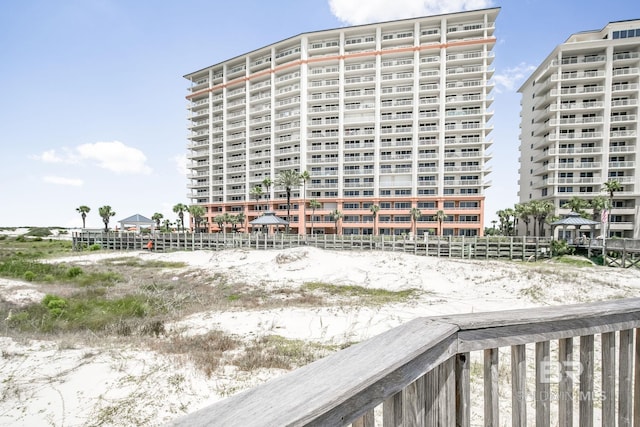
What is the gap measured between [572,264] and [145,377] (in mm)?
29858

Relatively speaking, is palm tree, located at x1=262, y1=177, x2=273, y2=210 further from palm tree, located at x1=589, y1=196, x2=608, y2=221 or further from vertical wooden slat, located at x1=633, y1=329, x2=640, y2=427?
vertical wooden slat, located at x1=633, y1=329, x2=640, y2=427

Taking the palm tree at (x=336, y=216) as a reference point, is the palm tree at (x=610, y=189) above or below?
above

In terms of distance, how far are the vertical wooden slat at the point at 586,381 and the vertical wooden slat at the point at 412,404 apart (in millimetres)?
1103

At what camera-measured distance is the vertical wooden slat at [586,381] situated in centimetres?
168

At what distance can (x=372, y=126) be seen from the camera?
53.4 m

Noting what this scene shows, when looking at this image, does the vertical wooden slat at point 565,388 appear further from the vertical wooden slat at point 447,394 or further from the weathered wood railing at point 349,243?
the weathered wood railing at point 349,243

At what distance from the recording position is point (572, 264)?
24.4 metres

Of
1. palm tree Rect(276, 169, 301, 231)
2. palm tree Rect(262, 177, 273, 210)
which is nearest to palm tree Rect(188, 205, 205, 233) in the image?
palm tree Rect(262, 177, 273, 210)

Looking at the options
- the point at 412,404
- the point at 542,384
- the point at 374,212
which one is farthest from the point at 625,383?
the point at 374,212

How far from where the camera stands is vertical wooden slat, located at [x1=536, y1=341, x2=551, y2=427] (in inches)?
62.0

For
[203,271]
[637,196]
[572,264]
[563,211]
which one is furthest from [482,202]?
[203,271]

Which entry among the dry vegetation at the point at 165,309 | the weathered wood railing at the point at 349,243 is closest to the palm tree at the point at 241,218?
the weathered wood railing at the point at 349,243

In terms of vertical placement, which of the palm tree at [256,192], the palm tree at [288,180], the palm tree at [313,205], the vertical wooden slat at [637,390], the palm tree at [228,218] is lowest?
the palm tree at [228,218]

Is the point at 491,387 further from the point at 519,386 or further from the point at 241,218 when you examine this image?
the point at 241,218
